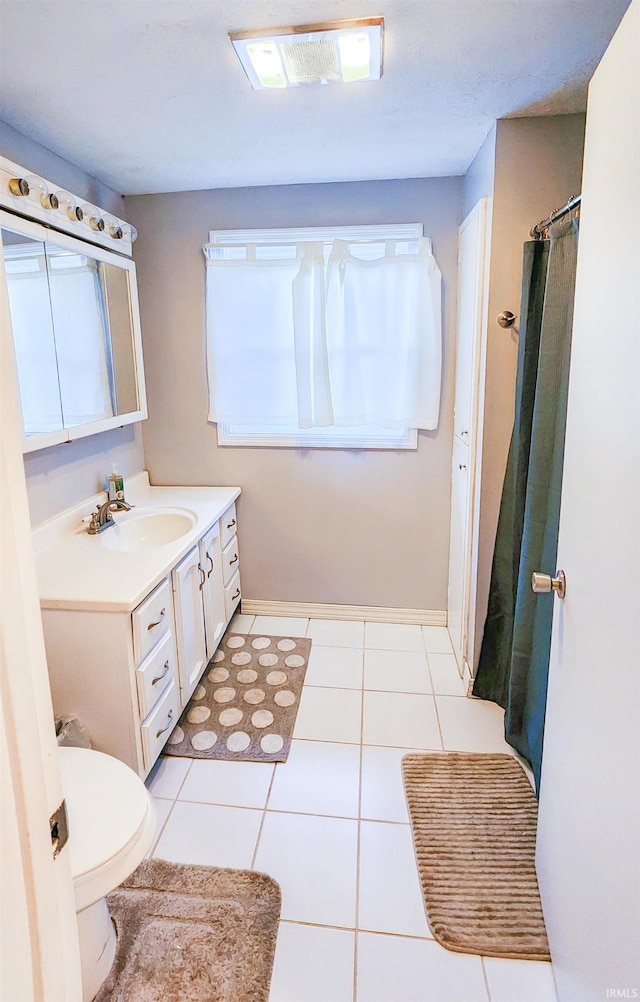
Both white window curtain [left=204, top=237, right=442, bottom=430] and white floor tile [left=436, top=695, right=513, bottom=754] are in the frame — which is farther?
white window curtain [left=204, top=237, right=442, bottom=430]

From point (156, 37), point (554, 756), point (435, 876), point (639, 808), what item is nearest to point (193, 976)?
point (435, 876)

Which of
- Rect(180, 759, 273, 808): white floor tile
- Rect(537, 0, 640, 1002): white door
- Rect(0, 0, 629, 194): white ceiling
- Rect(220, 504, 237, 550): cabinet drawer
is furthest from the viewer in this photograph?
Rect(220, 504, 237, 550): cabinet drawer

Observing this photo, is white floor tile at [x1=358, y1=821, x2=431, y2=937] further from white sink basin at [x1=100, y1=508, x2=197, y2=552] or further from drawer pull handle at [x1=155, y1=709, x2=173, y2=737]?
white sink basin at [x1=100, y1=508, x2=197, y2=552]

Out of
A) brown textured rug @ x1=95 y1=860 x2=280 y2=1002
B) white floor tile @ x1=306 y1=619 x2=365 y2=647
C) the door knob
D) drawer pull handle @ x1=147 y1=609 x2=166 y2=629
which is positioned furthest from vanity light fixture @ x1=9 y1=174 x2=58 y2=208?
white floor tile @ x1=306 y1=619 x2=365 y2=647

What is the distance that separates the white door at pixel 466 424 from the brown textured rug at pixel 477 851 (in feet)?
1.94

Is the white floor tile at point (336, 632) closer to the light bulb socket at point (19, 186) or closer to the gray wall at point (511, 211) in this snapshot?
the gray wall at point (511, 211)

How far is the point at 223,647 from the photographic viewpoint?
2896 millimetres

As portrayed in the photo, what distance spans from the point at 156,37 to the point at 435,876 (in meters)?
2.43

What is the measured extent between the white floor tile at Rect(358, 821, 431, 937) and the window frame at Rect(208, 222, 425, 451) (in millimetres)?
1759

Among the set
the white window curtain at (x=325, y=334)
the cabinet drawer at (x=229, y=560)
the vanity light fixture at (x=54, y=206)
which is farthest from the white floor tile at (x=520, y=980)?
the vanity light fixture at (x=54, y=206)

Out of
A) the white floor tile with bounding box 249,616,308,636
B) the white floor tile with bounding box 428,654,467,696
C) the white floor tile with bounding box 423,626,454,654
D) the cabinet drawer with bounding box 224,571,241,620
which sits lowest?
→ the white floor tile with bounding box 428,654,467,696

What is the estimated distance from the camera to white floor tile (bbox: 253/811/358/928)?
1.54 metres

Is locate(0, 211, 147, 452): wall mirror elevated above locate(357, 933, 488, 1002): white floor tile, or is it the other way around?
locate(0, 211, 147, 452): wall mirror

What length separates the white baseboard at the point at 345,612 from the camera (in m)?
3.10
